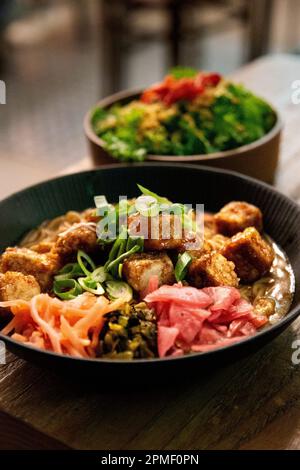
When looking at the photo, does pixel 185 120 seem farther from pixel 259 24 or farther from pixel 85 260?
pixel 259 24

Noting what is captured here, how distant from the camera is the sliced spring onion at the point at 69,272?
178cm

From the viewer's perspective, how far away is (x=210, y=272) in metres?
1.69

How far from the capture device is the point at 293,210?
1996mm

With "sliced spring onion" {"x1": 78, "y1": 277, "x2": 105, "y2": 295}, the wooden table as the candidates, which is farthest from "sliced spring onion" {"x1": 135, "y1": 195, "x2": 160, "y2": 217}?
the wooden table

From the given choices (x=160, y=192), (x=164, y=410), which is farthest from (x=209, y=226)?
(x=164, y=410)

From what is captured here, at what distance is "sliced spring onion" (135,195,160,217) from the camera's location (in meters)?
1.77

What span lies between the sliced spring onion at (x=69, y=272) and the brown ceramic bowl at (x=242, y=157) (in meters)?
0.79

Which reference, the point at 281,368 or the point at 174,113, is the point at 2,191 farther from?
the point at 281,368

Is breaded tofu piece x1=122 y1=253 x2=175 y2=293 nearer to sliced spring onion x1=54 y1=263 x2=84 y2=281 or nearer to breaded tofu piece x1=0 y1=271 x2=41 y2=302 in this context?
sliced spring onion x1=54 y1=263 x2=84 y2=281

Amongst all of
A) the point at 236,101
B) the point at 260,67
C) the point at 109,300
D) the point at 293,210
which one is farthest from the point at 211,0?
the point at 109,300

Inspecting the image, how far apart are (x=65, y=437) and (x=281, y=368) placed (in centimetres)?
61

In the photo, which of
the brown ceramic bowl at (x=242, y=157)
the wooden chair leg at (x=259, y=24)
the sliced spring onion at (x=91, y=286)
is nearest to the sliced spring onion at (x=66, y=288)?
the sliced spring onion at (x=91, y=286)

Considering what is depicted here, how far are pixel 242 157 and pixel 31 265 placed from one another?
1.10m

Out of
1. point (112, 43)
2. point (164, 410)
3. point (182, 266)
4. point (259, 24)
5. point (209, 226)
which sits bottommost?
point (112, 43)
